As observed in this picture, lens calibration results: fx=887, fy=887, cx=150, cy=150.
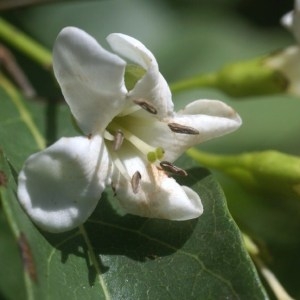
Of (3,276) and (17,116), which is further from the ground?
(17,116)

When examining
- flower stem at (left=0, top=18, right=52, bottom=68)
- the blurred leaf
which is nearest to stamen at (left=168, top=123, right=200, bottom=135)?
flower stem at (left=0, top=18, right=52, bottom=68)

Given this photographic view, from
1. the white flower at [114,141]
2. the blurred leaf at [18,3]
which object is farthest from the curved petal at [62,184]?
the blurred leaf at [18,3]

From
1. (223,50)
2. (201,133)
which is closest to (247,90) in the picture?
(201,133)

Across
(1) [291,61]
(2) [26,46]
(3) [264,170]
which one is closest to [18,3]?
(2) [26,46]

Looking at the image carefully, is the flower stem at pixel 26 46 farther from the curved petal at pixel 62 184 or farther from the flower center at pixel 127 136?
the curved petal at pixel 62 184

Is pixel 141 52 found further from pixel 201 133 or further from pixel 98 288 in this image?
pixel 98 288

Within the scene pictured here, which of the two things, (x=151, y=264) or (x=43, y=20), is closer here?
(x=151, y=264)

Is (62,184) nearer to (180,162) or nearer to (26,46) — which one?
(180,162)
